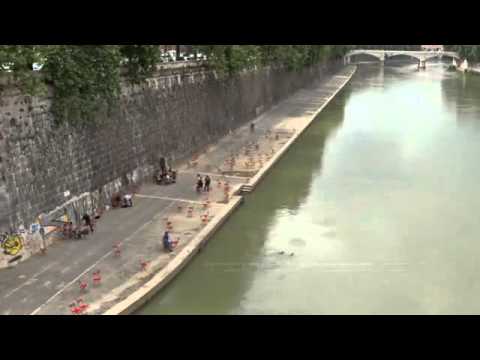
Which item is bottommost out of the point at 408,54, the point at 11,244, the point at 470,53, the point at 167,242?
the point at 167,242

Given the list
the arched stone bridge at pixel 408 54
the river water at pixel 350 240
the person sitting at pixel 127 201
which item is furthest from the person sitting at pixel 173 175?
the arched stone bridge at pixel 408 54

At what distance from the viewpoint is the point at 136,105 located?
17.3 m

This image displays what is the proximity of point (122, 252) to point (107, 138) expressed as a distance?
4673 millimetres

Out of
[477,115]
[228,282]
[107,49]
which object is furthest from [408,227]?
[477,115]

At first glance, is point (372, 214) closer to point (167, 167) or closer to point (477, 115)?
point (167, 167)

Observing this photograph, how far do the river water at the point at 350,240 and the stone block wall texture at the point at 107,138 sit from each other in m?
3.64

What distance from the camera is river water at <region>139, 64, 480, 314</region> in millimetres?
11344

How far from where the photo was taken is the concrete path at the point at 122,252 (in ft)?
31.6

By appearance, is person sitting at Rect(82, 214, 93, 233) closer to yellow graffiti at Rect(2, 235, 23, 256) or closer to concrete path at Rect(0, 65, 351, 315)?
concrete path at Rect(0, 65, 351, 315)

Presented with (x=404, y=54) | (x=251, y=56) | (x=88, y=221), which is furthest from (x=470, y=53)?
(x=88, y=221)

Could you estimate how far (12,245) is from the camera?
10.9 meters

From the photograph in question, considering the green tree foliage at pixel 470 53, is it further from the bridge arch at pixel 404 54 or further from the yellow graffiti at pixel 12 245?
the yellow graffiti at pixel 12 245

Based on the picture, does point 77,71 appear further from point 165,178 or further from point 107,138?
point 165,178

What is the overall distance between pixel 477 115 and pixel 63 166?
3293 cm
